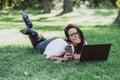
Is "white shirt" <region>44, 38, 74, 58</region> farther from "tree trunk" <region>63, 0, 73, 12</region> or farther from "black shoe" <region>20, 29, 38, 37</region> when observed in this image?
"tree trunk" <region>63, 0, 73, 12</region>

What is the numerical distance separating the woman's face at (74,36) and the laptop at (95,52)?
455 millimetres

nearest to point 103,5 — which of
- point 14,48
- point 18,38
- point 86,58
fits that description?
point 18,38

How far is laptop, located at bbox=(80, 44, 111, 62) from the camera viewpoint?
7507 millimetres

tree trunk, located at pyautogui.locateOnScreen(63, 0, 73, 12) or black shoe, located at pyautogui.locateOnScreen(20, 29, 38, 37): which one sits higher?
black shoe, located at pyautogui.locateOnScreen(20, 29, 38, 37)

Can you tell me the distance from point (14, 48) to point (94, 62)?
311 cm

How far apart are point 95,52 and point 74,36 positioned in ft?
1.84

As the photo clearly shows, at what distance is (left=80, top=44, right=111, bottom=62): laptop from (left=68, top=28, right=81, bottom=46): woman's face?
455 millimetres

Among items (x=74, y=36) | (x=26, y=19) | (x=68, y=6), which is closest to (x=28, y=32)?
(x=26, y=19)

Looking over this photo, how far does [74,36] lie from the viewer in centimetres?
801

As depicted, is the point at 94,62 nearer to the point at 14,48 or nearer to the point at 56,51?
the point at 56,51

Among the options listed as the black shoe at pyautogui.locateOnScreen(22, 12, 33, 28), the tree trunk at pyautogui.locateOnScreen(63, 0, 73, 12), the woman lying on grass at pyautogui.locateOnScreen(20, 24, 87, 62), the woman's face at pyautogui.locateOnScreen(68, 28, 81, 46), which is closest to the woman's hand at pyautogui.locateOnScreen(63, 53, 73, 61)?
the woman lying on grass at pyautogui.locateOnScreen(20, 24, 87, 62)

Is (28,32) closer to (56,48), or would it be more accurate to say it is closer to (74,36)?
(56,48)

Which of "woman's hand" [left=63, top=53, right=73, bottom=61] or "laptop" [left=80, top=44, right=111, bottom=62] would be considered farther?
"woman's hand" [left=63, top=53, right=73, bottom=61]

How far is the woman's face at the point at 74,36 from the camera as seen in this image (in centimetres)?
796
